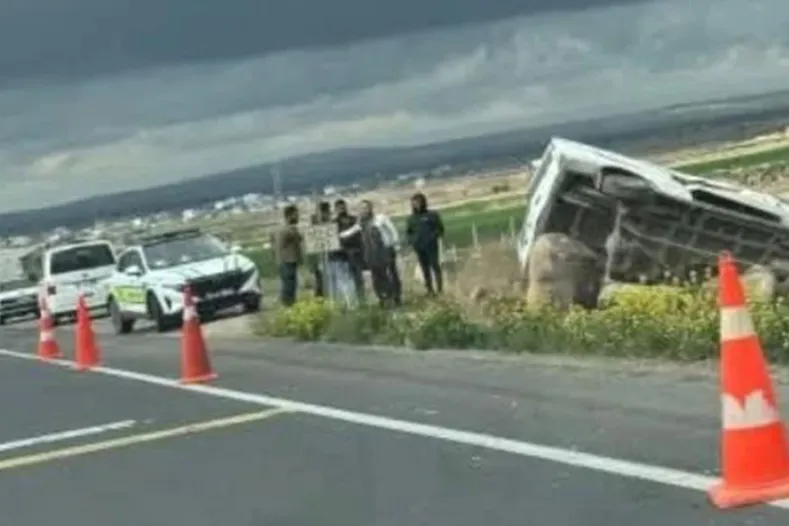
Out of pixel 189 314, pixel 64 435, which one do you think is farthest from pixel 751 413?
pixel 189 314

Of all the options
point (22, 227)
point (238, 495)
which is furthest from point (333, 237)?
point (22, 227)

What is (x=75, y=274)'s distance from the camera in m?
40.3

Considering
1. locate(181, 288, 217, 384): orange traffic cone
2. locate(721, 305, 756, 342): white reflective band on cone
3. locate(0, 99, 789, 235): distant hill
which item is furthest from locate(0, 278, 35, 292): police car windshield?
locate(0, 99, 789, 235): distant hill

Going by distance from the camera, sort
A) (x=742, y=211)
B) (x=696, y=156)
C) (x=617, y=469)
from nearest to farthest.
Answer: (x=617, y=469), (x=742, y=211), (x=696, y=156)

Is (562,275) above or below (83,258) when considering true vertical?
above

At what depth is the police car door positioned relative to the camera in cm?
3166

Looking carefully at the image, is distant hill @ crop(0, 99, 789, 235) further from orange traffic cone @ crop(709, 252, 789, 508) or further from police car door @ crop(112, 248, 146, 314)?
orange traffic cone @ crop(709, 252, 789, 508)

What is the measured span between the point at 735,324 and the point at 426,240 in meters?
19.6

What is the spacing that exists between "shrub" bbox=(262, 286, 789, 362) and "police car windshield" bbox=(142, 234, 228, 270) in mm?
9749

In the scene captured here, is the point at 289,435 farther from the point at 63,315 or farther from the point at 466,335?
the point at 63,315

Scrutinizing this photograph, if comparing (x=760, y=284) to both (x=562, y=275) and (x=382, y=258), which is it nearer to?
(x=562, y=275)

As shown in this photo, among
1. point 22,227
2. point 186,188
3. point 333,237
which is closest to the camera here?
point 333,237

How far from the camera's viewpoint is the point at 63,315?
40250mm

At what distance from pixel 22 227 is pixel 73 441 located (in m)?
142
